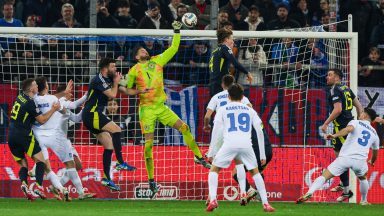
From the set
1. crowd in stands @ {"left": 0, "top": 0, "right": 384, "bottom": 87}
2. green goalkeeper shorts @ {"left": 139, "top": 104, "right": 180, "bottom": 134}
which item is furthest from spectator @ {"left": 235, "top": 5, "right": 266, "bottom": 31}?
green goalkeeper shorts @ {"left": 139, "top": 104, "right": 180, "bottom": 134}

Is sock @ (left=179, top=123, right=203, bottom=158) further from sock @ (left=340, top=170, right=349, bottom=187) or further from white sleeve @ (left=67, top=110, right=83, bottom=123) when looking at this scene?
sock @ (left=340, top=170, right=349, bottom=187)

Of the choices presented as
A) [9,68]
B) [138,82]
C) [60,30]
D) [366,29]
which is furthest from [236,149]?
[366,29]

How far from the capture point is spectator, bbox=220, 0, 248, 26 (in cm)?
2668

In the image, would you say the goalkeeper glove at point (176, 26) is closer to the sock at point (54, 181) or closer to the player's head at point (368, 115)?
the sock at point (54, 181)

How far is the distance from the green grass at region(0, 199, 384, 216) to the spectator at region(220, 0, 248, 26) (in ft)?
18.9

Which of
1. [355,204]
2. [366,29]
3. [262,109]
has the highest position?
[366,29]

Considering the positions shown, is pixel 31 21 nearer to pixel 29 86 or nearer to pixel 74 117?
pixel 74 117

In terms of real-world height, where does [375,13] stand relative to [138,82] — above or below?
above

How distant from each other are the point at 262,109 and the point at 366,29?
15.1ft

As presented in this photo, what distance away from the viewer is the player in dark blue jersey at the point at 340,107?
22281mm

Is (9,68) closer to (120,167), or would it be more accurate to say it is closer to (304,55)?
(120,167)

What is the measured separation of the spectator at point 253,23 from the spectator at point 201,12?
2.57 ft

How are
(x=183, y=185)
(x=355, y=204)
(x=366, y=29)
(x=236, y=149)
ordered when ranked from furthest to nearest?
(x=366, y=29)
(x=183, y=185)
(x=355, y=204)
(x=236, y=149)

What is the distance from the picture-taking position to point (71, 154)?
22766mm
